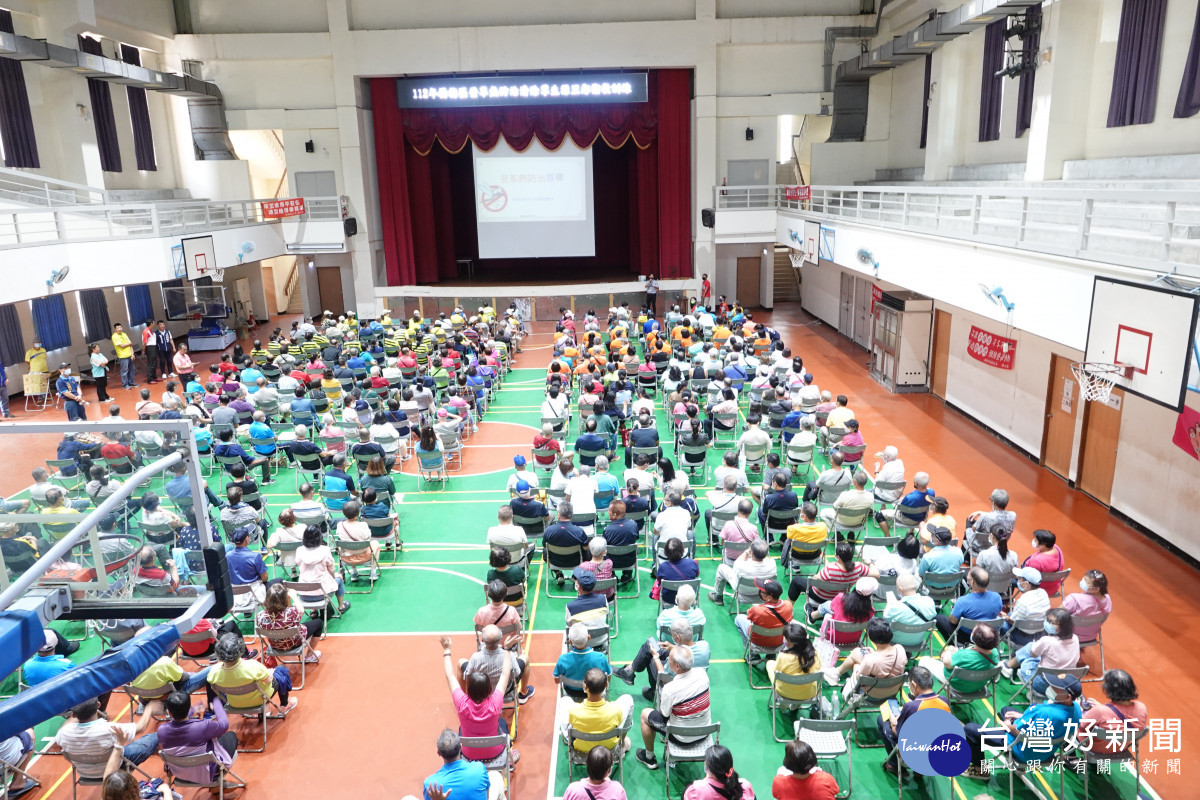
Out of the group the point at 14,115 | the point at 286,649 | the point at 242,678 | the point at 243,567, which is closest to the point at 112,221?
the point at 14,115

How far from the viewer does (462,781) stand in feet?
17.8

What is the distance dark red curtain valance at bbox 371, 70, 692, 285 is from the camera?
28375mm

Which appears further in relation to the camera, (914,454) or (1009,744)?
(914,454)

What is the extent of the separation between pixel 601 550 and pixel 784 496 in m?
2.82

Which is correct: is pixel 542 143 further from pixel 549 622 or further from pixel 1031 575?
pixel 1031 575

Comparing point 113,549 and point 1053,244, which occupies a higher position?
point 1053,244

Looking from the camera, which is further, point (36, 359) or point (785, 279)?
point (785, 279)

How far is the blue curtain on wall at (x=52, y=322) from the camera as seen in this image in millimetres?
21469

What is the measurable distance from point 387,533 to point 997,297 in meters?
9.60

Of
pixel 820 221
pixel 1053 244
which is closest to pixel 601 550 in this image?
pixel 1053 244

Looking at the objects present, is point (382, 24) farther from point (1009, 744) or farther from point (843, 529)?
point (1009, 744)

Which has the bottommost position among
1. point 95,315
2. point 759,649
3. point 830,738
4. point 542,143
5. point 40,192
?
point 759,649

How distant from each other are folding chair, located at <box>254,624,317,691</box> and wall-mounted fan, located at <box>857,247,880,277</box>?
14.0 metres

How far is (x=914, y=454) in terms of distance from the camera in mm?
14453
